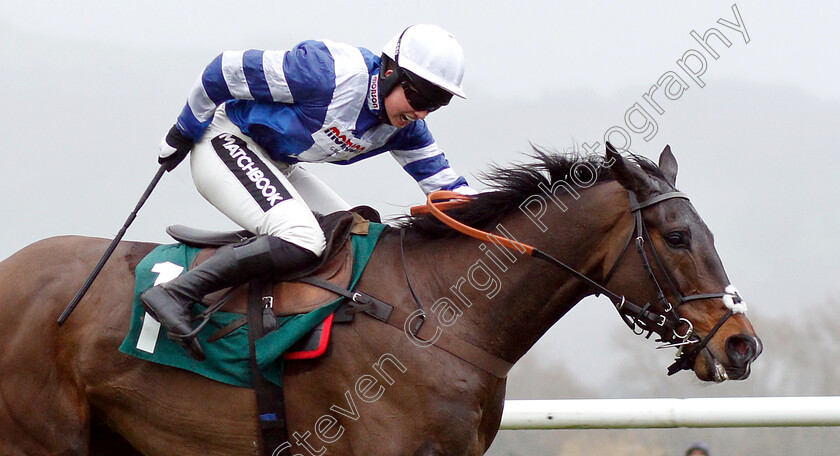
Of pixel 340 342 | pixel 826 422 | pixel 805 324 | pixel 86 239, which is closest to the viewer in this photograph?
pixel 340 342

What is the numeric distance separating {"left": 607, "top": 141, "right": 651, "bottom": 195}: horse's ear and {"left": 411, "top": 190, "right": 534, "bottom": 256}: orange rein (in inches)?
16.4

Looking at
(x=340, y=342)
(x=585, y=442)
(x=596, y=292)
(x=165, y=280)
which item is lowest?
(x=585, y=442)

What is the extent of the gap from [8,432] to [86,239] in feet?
2.76

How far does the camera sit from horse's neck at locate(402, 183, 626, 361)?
337 centimetres

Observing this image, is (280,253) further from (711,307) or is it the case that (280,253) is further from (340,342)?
(711,307)

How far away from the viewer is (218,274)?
339cm

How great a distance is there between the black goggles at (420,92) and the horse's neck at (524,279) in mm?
572

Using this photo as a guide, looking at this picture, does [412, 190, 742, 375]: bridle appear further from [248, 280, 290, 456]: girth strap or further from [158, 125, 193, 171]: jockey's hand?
[158, 125, 193, 171]: jockey's hand

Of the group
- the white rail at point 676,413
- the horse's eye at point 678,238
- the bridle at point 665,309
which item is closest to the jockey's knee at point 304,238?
the bridle at point 665,309

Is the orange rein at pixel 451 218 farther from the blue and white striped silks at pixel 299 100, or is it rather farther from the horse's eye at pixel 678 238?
the horse's eye at pixel 678 238

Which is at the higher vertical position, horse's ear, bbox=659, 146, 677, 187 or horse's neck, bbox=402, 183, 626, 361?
horse's ear, bbox=659, 146, 677, 187

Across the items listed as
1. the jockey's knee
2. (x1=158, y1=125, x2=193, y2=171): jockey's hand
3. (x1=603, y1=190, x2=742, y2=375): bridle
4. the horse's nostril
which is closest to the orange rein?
(x1=603, y1=190, x2=742, y2=375): bridle

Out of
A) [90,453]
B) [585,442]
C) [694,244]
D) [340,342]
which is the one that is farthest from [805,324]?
[90,453]

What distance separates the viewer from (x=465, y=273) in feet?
Answer: 11.4
